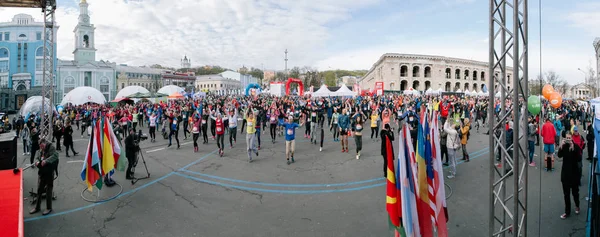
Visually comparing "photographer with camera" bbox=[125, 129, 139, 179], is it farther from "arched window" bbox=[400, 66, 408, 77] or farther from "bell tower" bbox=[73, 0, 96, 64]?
"arched window" bbox=[400, 66, 408, 77]

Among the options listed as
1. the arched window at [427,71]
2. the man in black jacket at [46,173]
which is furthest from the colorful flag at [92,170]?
the arched window at [427,71]

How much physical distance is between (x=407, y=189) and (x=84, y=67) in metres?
73.9

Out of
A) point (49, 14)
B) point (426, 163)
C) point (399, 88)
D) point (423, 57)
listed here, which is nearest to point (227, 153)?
point (49, 14)

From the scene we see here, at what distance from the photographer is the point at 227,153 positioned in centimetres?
1239

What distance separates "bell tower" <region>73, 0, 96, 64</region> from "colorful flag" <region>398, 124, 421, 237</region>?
7489 cm

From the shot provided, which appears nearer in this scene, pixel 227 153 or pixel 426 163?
pixel 426 163

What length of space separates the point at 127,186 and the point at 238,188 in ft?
10.8

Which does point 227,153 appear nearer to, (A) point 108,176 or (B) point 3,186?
(A) point 108,176

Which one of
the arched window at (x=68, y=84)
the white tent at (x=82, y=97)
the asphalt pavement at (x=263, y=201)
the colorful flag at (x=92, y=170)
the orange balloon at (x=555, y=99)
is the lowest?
the asphalt pavement at (x=263, y=201)

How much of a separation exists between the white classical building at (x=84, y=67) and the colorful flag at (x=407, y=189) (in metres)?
71.7

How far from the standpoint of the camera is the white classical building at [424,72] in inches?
3233

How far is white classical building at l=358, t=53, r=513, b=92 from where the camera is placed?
8212cm

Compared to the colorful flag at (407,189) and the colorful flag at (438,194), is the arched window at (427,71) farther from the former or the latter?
the colorful flag at (407,189)

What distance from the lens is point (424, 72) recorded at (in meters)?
86.1
